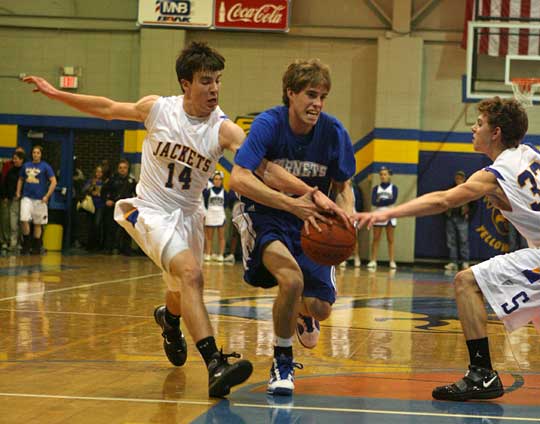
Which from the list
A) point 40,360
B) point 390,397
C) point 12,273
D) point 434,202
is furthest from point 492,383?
point 12,273

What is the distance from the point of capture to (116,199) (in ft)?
58.1

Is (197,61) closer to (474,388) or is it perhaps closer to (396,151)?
(474,388)

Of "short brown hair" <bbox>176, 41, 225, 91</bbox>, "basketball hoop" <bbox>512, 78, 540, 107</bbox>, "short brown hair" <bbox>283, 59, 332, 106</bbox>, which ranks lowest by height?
"short brown hair" <bbox>283, 59, 332, 106</bbox>

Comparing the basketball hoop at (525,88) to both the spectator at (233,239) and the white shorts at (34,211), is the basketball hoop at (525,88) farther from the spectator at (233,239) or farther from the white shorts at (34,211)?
the white shorts at (34,211)

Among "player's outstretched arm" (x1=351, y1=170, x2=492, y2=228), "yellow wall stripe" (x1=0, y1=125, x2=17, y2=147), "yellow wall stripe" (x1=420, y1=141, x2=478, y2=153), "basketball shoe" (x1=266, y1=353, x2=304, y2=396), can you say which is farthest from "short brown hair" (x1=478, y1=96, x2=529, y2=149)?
"yellow wall stripe" (x1=0, y1=125, x2=17, y2=147)

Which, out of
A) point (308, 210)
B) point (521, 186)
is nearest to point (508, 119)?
point (521, 186)

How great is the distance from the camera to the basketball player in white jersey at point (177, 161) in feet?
16.9

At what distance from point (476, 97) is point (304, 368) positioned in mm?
11764

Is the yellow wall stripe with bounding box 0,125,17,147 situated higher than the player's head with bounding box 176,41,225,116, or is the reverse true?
the yellow wall stripe with bounding box 0,125,17,147

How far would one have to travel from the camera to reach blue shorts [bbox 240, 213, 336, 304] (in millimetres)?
5008

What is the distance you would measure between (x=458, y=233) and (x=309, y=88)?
13.6m

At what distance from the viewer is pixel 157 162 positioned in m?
5.42

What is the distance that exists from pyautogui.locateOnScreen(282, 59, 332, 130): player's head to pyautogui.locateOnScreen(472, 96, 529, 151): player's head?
94 centimetres

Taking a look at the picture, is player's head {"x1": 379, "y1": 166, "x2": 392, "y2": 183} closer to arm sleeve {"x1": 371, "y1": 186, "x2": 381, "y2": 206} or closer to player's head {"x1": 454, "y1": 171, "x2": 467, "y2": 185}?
arm sleeve {"x1": 371, "y1": 186, "x2": 381, "y2": 206}
